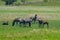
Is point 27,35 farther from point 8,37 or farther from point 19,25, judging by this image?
point 19,25

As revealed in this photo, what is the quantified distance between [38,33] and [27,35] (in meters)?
1.50

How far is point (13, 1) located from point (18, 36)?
100m

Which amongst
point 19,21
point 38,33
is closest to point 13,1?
point 19,21

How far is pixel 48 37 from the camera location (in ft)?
76.0

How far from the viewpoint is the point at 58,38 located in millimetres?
22719

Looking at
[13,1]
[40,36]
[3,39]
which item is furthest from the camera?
[13,1]

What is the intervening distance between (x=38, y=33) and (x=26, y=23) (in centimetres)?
954

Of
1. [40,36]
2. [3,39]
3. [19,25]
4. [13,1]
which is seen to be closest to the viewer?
[3,39]

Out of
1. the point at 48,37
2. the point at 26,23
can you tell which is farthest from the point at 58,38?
the point at 26,23

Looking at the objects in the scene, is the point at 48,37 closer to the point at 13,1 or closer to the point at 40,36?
the point at 40,36

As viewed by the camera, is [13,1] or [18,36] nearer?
[18,36]

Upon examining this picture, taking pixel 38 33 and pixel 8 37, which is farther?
pixel 38 33

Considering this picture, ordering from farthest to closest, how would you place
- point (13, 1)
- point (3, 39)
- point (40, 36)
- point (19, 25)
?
point (13, 1), point (19, 25), point (40, 36), point (3, 39)

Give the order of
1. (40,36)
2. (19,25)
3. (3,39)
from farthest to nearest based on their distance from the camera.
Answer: (19,25) < (40,36) < (3,39)
